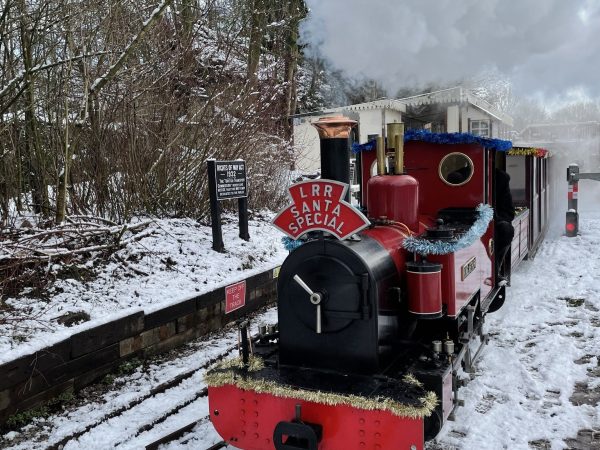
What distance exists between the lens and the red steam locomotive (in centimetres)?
288

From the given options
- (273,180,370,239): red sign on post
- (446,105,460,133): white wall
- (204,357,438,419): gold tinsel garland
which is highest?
(446,105,460,133): white wall

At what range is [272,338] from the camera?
3814 mm

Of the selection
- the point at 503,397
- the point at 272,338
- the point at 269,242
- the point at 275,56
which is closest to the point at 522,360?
the point at 503,397

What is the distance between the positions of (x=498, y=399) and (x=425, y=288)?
140cm

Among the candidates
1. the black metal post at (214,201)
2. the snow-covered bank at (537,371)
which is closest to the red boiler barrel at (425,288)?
the snow-covered bank at (537,371)

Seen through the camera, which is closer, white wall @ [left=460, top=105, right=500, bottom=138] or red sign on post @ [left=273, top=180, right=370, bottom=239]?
red sign on post @ [left=273, top=180, right=370, bottom=239]

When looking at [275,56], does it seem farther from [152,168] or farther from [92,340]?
[92,340]

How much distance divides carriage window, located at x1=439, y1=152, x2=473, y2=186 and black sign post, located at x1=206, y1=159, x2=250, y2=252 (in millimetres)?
3365

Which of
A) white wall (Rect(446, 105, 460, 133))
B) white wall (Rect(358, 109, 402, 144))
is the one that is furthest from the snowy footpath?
white wall (Rect(358, 109, 402, 144))

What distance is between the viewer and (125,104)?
741 cm

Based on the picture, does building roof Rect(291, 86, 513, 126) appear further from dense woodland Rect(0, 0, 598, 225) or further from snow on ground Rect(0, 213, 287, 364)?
snow on ground Rect(0, 213, 287, 364)

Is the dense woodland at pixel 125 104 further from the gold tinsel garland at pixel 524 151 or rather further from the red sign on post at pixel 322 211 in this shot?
the red sign on post at pixel 322 211

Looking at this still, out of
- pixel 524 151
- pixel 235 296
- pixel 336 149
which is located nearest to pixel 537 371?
pixel 336 149

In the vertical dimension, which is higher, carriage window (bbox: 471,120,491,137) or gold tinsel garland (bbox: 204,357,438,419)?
carriage window (bbox: 471,120,491,137)
